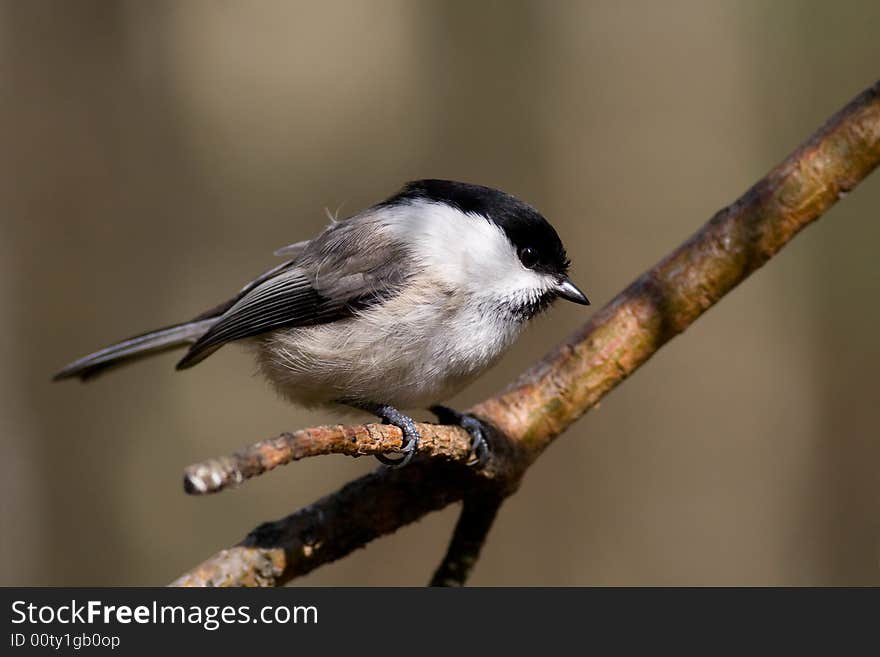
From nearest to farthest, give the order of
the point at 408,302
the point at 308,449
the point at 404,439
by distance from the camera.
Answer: the point at 308,449 < the point at 404,439 < the point at 408,302

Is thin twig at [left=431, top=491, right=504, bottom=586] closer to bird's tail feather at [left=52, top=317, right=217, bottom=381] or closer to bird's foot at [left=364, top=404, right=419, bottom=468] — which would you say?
bird's foot at [left=364, top=404, right=419, bottom=468]

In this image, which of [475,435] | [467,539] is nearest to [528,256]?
[475,435]

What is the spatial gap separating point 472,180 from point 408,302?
3178 mm

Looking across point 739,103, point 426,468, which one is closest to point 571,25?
point 739,103

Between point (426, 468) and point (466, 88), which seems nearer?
point (426, 468)

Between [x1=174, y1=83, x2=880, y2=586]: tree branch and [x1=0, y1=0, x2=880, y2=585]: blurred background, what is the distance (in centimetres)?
266

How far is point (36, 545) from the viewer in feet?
15.3

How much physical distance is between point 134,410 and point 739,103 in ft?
13.6

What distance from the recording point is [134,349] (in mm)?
3100

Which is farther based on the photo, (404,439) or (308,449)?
(404,439)

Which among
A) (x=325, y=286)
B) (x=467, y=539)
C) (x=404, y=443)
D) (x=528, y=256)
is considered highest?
(x=528, y=256)

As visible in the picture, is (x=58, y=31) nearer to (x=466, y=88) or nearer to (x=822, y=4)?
(x=466, y=88)

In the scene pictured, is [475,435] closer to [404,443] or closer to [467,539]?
[404,443]

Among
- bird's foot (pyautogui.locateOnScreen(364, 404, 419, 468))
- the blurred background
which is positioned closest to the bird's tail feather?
bird's foot (pyautogui.locateOnScreen(364, 404, 419, 468))
